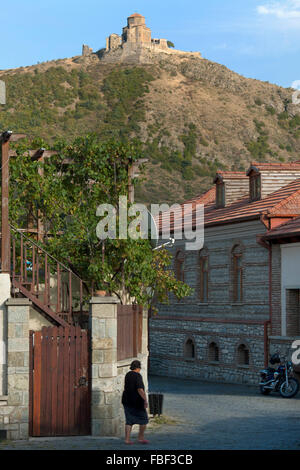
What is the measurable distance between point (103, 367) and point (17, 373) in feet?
5.25

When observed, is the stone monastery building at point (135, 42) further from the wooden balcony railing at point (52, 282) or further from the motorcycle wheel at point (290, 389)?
the wooden balcony railing at point (52, 282)

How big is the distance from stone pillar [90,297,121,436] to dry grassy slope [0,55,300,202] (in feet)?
219

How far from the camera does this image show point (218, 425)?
741 inches

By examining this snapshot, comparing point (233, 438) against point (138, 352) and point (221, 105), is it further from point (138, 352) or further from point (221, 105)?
point (221, 105)

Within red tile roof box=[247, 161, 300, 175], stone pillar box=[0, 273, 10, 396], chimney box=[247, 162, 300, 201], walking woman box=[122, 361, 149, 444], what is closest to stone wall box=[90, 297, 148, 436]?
walking woman box=[122, 361, 149, 444]

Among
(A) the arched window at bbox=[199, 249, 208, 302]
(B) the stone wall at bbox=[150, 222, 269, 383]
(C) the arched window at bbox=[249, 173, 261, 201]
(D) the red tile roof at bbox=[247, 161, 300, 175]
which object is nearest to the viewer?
(B) the stone wall at bbox=[150, 222, 269, 383]

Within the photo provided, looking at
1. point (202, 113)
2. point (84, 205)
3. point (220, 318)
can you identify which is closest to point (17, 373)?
point (84, 205)

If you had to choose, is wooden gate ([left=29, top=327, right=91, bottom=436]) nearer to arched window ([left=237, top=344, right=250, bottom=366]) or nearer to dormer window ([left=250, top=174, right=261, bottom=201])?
arched window ([left=237, top=344, right=250, bottom=366])

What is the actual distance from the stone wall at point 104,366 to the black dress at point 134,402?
1174 mm

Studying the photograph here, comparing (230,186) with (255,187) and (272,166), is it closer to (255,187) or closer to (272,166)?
(255,187)

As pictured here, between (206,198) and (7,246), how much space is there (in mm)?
25577

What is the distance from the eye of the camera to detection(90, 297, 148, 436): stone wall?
1616cm

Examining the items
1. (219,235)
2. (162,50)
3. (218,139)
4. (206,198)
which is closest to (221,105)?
(218,139)

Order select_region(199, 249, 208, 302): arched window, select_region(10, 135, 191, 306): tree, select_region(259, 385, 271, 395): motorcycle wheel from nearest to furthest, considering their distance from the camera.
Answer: select_region(10, 135, 191, 306): tree < select_region(259, 385, 271, 395): motorcycle wheel < select_region(199, 249, 208, 302): arched window
